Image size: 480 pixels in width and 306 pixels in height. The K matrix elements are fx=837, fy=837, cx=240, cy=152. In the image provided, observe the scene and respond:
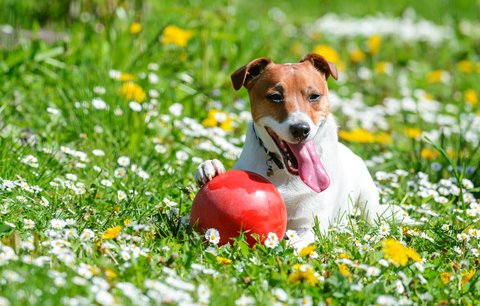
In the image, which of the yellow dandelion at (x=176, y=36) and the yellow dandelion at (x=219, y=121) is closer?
the yellow dandelion at (x=219, y=121)

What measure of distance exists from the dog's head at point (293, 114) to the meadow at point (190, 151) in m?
0.36

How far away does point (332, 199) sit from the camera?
13.6ft

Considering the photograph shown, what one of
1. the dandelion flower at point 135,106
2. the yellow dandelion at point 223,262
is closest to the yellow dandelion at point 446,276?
the yellow dandelion at point 223,262

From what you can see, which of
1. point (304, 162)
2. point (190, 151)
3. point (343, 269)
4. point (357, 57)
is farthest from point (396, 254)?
point (357, 57)

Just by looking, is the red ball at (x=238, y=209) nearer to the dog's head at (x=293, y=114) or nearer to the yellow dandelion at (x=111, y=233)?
the dog's head at (x=293, y=114)

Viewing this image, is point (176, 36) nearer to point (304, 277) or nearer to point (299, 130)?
point (299, 130)

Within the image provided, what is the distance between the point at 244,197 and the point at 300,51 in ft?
14.4

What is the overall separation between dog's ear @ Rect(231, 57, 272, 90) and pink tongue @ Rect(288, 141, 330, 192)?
447 mm

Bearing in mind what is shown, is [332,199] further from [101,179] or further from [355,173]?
[101,179]

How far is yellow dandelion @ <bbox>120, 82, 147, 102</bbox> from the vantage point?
5.72m

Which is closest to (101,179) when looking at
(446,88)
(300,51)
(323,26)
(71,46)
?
(71,46)

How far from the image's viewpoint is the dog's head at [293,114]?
3.85 m

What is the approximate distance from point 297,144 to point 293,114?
145mm

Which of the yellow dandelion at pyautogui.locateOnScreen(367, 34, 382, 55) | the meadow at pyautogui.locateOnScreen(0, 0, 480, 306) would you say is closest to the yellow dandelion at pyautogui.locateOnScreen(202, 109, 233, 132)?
the meadow at pyautogui.locateOnScreen(0, 0, 480, 306)
